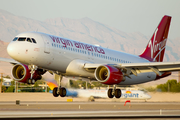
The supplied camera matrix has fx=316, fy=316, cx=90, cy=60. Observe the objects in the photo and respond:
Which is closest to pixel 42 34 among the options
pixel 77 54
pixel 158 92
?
pixel 77 54

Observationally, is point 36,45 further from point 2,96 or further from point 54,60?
point 2,96

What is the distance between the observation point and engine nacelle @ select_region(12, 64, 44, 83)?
1158 inches

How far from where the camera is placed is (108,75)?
91.7ft

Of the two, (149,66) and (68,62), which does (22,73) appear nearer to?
(68,62)

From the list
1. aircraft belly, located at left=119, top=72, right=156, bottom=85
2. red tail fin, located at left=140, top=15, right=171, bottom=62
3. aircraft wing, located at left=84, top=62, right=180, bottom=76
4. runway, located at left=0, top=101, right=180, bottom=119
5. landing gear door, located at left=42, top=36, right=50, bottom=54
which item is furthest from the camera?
red tail fin, located at left=140, top=15, right=171, bottom=62

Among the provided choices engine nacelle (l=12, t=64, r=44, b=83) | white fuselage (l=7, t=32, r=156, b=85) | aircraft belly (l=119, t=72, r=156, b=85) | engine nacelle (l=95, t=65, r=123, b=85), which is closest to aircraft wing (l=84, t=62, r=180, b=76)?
engine nacelle (l=95, t=65, r=123, b=85)

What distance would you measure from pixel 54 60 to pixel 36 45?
213cm

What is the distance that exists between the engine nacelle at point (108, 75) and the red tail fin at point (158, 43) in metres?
11.7

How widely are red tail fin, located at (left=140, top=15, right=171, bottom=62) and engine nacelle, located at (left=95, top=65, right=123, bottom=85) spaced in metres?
11.7

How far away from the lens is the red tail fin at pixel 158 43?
4012 cm

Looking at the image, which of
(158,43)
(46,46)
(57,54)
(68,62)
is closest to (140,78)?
(158,43)

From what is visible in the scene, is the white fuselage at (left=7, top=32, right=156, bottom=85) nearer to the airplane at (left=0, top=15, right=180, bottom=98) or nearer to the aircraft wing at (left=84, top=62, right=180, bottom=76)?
the airplane at (left=0, top=15, right=180, bottom=98)

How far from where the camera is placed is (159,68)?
30406mm

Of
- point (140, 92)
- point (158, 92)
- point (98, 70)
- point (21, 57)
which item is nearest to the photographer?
point (21, 57)
